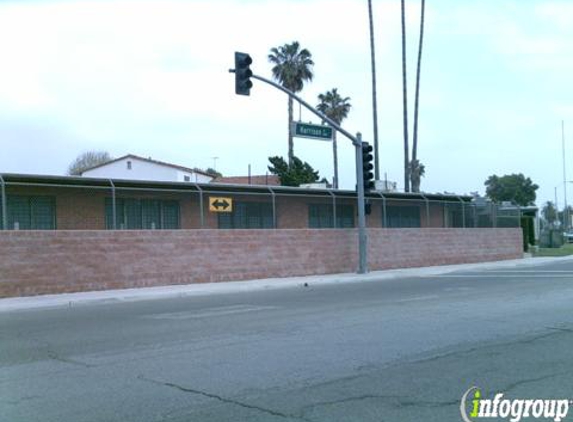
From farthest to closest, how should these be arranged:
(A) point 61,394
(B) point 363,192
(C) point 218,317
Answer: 1. (B) point 363,192
2. (C) point 218,317
3. (A) point 61,394

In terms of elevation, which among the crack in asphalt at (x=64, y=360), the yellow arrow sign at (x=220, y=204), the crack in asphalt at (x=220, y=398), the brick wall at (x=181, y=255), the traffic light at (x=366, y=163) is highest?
the traffic light at (x=366, y=163)

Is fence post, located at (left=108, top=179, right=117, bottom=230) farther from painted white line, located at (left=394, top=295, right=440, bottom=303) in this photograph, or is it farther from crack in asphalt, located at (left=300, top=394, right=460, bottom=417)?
crack in asphalt, located at (left=300, top=394, right=460, bottom=417)

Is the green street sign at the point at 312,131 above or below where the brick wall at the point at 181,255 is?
above

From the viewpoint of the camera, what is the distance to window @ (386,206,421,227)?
3231cm

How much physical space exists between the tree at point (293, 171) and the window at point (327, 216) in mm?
17145

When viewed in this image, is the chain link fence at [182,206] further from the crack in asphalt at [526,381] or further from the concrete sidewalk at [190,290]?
the crack in asphalt at [526,381]

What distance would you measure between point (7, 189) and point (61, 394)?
14784mm

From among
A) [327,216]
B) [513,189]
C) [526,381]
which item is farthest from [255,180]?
[513,189]

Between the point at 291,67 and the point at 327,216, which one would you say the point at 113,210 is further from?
the point at 291,67

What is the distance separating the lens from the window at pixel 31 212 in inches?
818

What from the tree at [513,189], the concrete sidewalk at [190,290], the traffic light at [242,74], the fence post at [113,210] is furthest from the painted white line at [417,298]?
the tree at [513,189]

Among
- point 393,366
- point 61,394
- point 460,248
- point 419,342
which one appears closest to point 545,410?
point 393,366

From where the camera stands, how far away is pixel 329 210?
99.8 ft

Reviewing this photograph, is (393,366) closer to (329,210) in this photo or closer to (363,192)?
(363,192)
